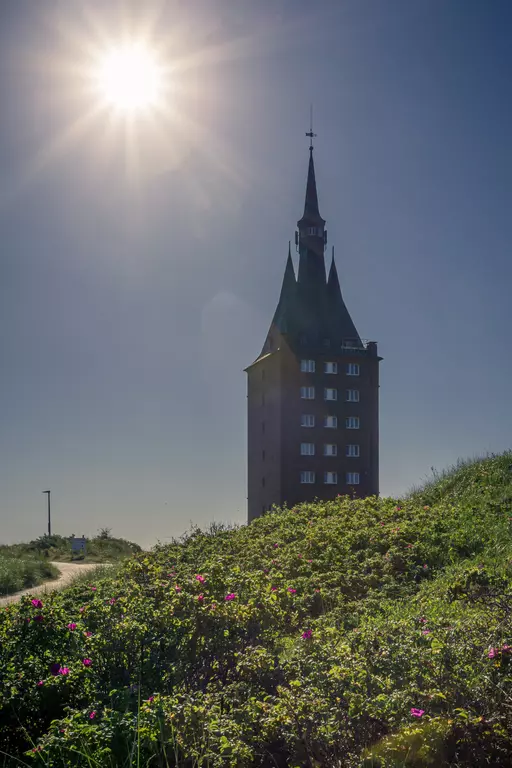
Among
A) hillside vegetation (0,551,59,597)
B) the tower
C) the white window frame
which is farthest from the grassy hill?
the white window frame

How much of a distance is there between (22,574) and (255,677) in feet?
43.7

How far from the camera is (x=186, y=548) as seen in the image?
44.7 feet

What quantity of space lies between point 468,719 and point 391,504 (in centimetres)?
966

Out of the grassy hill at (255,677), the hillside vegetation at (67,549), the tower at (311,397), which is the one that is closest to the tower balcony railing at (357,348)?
the tower at (311,397)

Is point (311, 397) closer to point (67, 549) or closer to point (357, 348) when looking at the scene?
point (357, 348)

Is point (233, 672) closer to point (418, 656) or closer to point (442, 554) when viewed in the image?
point (418, 656)

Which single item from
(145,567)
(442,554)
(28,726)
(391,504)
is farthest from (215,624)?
(391,504)

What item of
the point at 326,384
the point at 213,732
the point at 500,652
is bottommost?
the point at 213,732

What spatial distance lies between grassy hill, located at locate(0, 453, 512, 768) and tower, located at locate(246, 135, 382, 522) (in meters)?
33.0

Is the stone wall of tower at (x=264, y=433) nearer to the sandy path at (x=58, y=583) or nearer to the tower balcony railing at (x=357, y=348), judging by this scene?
the tower balcony railing at (x=357, y=348)

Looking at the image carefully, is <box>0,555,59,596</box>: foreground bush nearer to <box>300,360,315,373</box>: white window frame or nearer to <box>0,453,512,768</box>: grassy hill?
<box>0,453,512,768</box>: grassy hill

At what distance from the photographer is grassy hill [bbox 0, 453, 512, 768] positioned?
11.9 feet

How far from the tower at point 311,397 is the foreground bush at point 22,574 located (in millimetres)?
23192

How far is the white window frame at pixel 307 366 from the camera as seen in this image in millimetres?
42250
